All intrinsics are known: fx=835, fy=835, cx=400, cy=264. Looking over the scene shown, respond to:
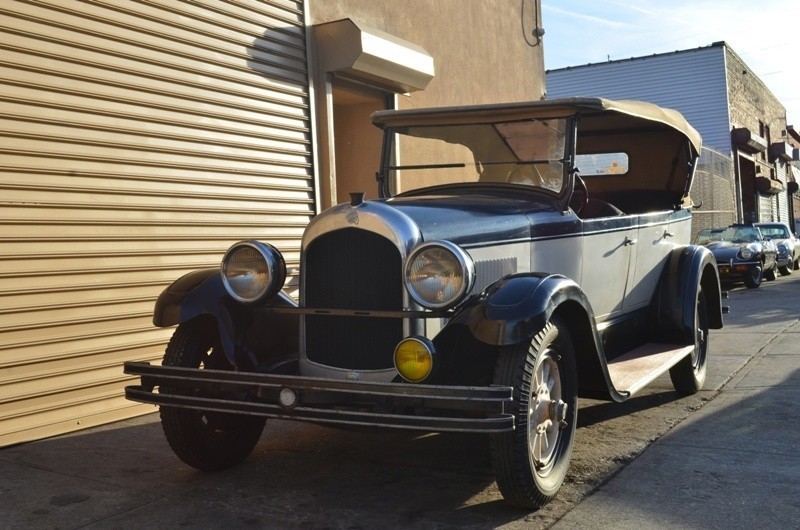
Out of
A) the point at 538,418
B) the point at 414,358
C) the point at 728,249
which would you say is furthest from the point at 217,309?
the point at 728,249

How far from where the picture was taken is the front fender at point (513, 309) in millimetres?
3418

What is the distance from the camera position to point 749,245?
51.5 feet

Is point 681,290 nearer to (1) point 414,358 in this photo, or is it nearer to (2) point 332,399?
(1) point 414,358

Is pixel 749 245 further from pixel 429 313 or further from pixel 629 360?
pixel 429 313

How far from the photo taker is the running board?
14.8 feet

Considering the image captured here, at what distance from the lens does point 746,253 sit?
15.4 m

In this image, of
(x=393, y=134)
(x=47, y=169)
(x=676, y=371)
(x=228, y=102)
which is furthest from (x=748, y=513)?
(x=228, y=102)

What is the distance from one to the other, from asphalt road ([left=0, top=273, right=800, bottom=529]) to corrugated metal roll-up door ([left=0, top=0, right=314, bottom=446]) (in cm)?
52

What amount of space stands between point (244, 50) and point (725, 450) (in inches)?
199

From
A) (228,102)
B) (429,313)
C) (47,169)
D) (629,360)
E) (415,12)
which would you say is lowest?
(629,360)

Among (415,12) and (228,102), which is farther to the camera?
(415,12)

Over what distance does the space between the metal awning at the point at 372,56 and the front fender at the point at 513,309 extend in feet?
15.6

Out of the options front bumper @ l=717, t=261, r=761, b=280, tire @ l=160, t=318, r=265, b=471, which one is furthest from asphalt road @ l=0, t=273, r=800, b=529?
front bumper @ l=717, t=261, r=761, b=280

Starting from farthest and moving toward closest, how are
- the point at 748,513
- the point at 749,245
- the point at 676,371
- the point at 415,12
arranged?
the point at 749,245 → the point at 415,12 → the point at 676,371 → the point at 748,513
